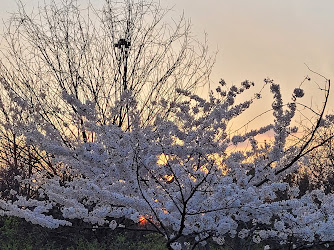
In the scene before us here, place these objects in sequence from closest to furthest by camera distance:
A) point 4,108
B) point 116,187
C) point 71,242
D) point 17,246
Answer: point 116,187
point 17,246
point 71,242
point 4,108

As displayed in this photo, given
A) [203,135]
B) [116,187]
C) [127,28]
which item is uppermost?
[127,28]

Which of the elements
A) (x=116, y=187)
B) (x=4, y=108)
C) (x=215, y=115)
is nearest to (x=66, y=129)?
(x=4, y=108)

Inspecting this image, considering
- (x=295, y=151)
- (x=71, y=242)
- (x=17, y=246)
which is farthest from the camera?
(x=71, y=242)

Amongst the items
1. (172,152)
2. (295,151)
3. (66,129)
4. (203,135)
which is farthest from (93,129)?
(66,129)

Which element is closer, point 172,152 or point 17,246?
point 172,152

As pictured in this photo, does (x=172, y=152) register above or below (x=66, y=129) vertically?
below

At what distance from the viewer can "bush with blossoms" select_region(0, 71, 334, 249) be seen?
4160mm

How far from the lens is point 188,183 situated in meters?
4.24

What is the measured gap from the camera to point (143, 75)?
10.1 metres

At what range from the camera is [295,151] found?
5.95m

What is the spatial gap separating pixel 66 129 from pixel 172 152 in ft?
15.2

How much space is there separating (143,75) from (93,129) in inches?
188

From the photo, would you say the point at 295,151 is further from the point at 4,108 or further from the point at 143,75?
the point at 4,108

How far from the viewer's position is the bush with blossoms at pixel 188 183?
4.16 meters
